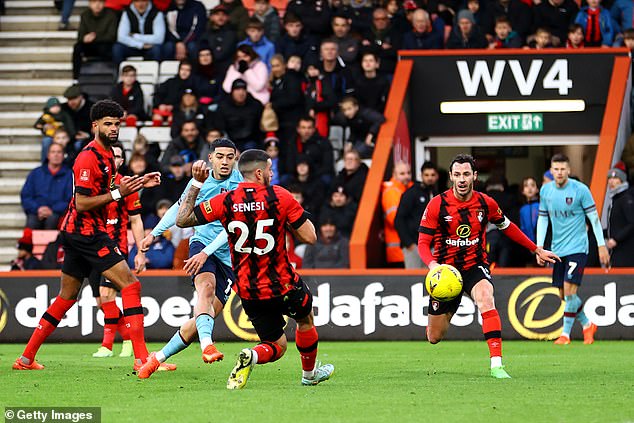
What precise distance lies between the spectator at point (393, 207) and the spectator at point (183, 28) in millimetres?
5121

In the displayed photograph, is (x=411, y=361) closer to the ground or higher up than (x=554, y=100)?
closer to the ground

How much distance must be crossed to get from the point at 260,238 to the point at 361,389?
147cm

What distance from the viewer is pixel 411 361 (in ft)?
44.0

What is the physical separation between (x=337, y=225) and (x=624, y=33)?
5879 millimetres

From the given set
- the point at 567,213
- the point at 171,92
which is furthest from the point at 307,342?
the point at 171,92

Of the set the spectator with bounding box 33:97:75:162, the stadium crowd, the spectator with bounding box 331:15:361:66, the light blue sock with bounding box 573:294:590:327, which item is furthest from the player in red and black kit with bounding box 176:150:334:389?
the spectator with bounding box 33:97:75:162

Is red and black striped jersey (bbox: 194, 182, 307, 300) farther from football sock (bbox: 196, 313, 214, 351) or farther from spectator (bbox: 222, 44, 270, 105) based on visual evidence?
spectator (bbox: 222, 44, 270, 105)

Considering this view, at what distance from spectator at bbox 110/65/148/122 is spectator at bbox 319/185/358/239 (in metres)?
4.17

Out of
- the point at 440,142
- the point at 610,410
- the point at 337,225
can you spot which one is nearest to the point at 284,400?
the point at 610,410

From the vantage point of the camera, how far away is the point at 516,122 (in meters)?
21.2

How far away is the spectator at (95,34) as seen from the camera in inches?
875

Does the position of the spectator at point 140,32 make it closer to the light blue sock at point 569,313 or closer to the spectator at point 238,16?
the spectator at point 238,16

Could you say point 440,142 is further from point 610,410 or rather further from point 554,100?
point 610,410

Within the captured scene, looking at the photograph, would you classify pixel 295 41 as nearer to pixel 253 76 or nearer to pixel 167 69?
pixel 253 76
